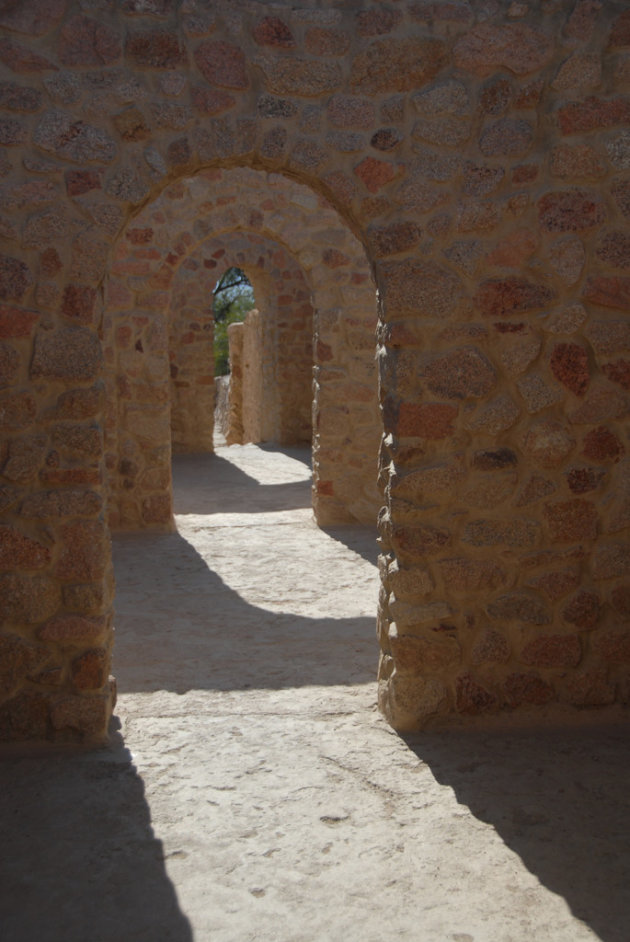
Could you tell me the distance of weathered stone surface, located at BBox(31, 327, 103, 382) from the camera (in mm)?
2787

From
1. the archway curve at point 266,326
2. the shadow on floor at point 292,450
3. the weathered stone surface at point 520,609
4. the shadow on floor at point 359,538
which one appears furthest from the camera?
the archway curve at point 266,326

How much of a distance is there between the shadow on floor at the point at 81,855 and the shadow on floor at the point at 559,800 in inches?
35.5

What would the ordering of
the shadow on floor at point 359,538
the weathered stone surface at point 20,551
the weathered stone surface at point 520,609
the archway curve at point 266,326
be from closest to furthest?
the weathered stone surface at point 20,551 → the weathered stone surface at point 520,609 → the shadow on floor at point 359,538 → the archway curve at point 266,326

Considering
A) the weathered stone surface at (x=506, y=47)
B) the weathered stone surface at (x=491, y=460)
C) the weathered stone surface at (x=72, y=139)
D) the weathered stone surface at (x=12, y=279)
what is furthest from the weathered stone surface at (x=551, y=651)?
the weathered stone surface at (x=72, y=139)

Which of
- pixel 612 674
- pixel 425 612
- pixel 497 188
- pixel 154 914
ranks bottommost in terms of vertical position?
pixel 154 914

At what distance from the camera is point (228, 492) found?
28.0ft

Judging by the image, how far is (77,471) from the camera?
2.84 meters

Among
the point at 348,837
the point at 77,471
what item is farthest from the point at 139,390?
the point at 348,837

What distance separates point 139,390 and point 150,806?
431 cm

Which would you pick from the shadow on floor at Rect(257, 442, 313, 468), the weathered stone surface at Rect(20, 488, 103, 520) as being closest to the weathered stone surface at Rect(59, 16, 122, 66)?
the weathered stone surface at Rect(20, 488, 103, 520)

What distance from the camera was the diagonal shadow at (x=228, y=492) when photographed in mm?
7684

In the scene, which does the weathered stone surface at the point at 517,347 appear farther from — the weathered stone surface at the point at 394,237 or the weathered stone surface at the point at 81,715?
the weathered stone surface at the point at 81,715

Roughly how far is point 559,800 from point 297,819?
80 centimetres

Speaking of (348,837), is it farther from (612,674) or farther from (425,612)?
(612,674)
